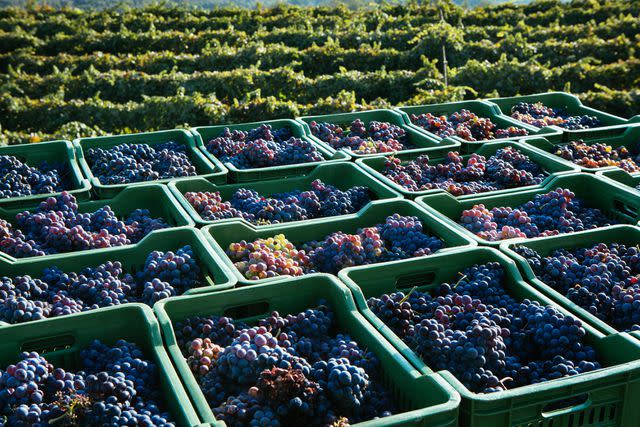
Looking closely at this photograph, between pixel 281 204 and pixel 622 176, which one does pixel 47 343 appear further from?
pixel 622 176

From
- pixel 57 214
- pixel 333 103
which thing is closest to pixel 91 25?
pixel 333 103

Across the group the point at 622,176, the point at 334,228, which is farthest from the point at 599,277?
the point at 622,176

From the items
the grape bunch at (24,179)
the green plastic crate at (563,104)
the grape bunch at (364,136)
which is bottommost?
the green plastic crate at (563,104)

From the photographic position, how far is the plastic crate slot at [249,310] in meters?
2.30

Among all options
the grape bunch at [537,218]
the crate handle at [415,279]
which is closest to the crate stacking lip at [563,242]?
the grape bunch at [537,218]

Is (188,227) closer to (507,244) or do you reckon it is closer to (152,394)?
(152,394)

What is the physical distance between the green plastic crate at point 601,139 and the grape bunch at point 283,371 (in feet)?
7.39

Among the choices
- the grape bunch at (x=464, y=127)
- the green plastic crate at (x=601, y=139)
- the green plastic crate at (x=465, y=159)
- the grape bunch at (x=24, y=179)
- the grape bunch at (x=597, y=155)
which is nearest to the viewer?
the green plastic crate at (x=465, y=159)

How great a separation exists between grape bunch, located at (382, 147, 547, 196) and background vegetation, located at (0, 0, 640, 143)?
2.45 metres

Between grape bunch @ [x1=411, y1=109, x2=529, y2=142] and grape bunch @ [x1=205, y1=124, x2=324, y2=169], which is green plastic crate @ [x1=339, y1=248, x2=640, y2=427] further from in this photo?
grape bunch @ [x1=411, y1=109, x2=529, y2=142]

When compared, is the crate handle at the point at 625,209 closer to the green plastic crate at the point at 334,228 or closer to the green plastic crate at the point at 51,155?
the green plastic crate at the point at 334,228

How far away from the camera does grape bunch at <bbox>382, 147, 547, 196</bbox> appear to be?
11.2ft

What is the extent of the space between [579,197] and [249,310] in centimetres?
191

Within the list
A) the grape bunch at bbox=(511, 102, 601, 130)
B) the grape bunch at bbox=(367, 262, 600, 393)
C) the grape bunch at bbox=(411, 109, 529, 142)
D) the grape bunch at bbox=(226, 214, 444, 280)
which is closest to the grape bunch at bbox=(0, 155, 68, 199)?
the grape bunch at bbox=(226, 214, 444, 280)
